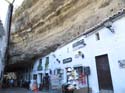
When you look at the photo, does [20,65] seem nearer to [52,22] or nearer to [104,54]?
[52,22]

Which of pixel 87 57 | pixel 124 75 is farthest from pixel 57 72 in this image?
pixel 124 75

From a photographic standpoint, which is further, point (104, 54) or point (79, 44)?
point (79, 44)

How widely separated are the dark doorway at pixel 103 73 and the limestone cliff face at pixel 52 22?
142 inches

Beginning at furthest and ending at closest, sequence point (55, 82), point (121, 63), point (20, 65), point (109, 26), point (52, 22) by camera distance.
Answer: point (20, 65) < point (52, 22) < point (55, 82) < point (109, 26) < point (121, 63)

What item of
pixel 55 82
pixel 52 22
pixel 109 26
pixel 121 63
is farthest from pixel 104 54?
pixel 52 22

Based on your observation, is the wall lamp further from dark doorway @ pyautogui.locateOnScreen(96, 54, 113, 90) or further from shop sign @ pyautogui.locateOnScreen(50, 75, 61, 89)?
shop sign @ pyautogui.locateOnScreen(50, 75, 61, 89)

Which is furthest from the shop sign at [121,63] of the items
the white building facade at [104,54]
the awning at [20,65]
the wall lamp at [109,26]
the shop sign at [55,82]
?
the awning at [20,65]

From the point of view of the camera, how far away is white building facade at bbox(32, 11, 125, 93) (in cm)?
1073

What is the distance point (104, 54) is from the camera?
1207 centimetres

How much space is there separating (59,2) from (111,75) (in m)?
10.4

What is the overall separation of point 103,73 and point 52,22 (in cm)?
1001

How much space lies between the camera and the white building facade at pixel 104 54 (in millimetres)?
10729

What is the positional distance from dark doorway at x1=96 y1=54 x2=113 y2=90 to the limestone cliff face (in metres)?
3.60

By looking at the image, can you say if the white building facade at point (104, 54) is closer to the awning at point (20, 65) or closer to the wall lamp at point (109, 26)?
the wall lamp at point (109, 26)
